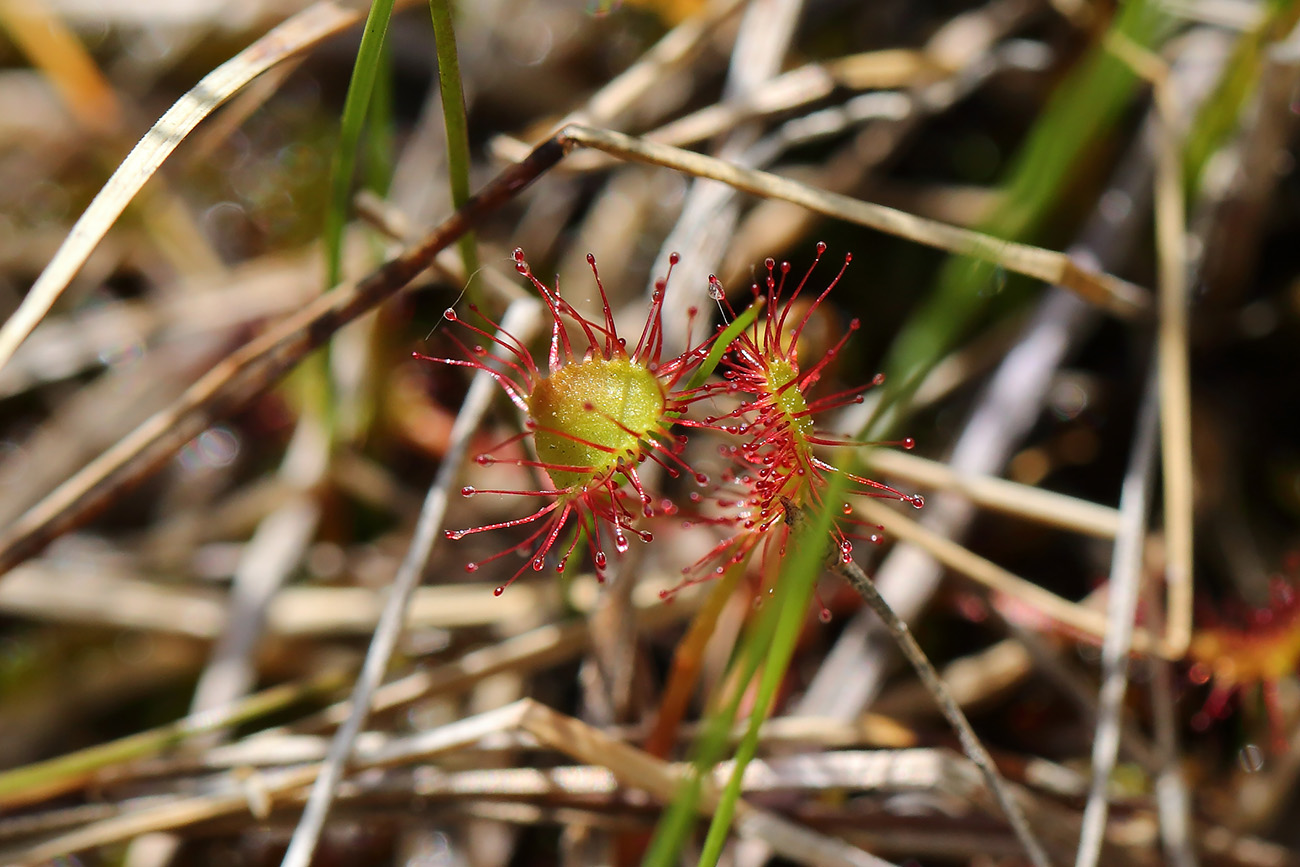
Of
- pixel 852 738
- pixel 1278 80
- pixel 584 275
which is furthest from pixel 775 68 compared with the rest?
pixel 852 738

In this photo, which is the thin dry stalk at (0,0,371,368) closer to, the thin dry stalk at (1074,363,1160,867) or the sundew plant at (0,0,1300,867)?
the sundew plant at (0,0,1300,867)

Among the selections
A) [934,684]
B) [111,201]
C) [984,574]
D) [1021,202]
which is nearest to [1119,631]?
[984,574]

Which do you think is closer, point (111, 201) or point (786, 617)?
point (786, 617)

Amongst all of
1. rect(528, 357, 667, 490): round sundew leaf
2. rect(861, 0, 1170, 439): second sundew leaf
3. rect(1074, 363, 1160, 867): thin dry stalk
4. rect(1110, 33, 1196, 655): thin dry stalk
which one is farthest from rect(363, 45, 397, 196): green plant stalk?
rect(1074, 363, 1160, 867): thin dry stalk

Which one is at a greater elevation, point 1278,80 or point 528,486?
point 1278,80

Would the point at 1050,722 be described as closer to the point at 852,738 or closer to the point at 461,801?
the point at 852,738

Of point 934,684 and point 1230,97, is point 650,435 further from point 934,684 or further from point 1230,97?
point 1230,97
